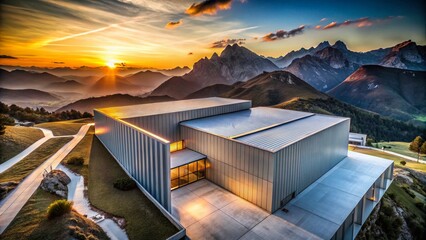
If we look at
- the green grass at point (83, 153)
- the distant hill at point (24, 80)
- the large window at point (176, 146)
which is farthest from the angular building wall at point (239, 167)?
the distant hill at point (24, 80)

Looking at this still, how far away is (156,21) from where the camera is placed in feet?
111

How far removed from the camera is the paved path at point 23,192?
11.8 m

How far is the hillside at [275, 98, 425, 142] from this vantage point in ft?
298

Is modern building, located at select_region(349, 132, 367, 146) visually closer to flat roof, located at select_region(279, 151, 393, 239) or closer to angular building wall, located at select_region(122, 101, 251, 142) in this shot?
flat roof, located at select_region(279, 151, 393, 239)

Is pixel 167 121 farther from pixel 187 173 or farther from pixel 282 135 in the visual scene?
pixel 282 135

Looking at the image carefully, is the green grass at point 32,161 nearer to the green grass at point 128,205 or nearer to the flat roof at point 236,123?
the green grass at point 128,205

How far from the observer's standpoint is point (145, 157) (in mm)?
15320

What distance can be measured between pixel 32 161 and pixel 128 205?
14087mm

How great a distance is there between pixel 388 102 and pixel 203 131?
179140 mm

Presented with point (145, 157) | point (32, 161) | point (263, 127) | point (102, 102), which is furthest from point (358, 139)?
point (102, 102)

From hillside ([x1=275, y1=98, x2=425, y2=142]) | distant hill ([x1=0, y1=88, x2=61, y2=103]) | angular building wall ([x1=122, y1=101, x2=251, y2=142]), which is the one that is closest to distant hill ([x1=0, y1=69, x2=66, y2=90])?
distant hill ([x1=0, y1=88, x2=61, y2=103])

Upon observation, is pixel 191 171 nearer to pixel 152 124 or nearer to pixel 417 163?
pixel 152 124

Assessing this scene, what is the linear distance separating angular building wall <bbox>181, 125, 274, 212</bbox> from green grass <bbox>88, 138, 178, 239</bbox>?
21.3ft

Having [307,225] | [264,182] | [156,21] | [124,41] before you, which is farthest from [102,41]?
[307,225]
